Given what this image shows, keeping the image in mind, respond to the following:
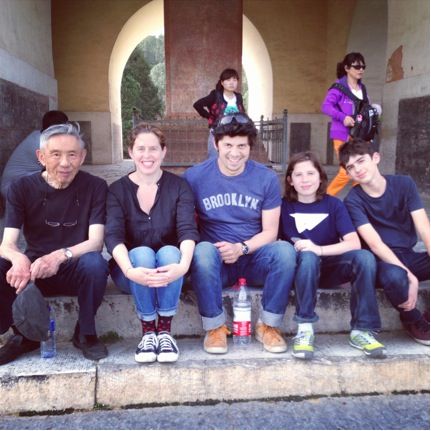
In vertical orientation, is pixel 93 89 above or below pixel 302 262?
above

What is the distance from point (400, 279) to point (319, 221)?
0.56 m

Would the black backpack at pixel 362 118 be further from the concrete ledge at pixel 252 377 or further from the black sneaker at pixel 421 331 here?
the concrete ledge at pixel 252 377

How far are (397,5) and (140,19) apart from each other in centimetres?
834

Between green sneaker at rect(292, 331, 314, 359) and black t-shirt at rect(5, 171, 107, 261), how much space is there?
4.18 feet

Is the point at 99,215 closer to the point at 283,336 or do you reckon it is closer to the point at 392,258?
the point at 283,336

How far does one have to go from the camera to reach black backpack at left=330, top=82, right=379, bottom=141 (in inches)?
179

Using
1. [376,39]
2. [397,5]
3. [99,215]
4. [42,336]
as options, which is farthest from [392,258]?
[376,39]

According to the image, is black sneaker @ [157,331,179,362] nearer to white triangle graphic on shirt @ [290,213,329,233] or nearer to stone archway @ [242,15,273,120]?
white triangle graphic on shirt @ [290,213,329,233]

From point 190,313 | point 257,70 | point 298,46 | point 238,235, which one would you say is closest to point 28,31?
point 238,235

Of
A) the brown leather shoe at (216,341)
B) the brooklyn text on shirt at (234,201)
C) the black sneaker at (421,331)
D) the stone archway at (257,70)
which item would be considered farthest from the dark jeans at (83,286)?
the stone archway at (257,70)

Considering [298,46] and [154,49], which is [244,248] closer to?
[298,46]

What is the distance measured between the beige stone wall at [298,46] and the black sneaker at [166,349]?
11331 mm

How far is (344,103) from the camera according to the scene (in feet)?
15.1

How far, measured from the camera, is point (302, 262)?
8.52ft
